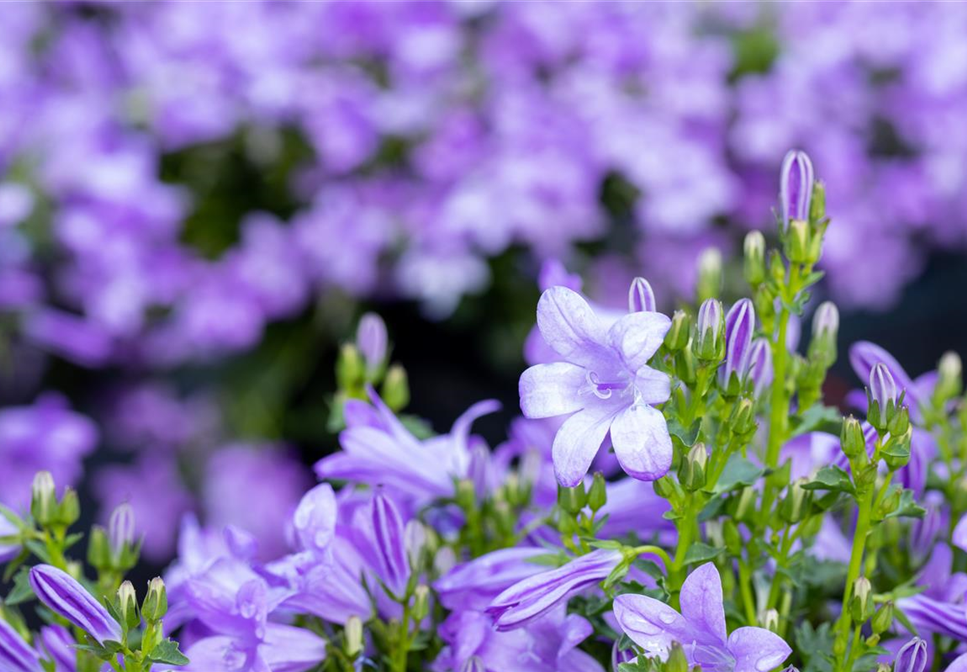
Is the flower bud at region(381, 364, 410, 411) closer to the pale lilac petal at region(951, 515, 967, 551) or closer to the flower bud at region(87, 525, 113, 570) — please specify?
the flower bud at region(87, 525, 113, 570)

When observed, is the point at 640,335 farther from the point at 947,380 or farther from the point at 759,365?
the point at 947,380

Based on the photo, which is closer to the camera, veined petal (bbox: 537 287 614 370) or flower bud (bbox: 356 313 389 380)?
veined petal (bbox: 537 287 614 370)

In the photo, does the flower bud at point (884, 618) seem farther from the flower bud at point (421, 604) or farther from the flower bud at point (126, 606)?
the flower bud at point (126, 606)

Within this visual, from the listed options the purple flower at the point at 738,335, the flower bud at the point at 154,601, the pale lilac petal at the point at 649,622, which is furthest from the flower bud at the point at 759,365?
the flower bud at the point at 154,601

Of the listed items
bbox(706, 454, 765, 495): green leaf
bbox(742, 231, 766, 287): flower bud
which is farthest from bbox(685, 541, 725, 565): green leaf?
bbox(742, 231, 766, 287): flower bud

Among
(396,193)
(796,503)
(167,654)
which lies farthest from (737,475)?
(396,193)
